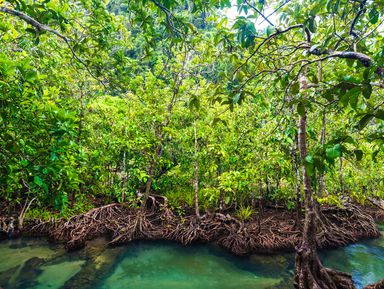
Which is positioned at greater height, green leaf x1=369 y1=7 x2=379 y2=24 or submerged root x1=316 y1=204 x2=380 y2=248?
green leaf x1=369 y1=7 x2=379 y2=24

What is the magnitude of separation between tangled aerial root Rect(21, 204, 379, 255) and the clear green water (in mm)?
272

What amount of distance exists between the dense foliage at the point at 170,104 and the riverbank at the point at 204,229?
0.58m

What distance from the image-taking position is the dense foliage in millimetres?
2207

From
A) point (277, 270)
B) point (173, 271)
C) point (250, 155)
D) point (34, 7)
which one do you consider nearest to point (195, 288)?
point (173, 271)

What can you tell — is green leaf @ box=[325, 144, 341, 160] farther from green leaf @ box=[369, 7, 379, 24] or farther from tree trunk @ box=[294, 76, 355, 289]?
tree trunk @ box=[294, 76, 355, 289]

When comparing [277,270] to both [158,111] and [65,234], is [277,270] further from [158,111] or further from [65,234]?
[65,234]

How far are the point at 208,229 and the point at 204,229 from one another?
136 millimetres

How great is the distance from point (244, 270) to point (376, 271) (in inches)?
130

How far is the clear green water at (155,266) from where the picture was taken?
5.41m

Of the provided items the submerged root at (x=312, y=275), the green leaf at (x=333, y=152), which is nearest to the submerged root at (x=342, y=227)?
the submerged root at (x=312, y=275)

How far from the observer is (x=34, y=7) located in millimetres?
2488

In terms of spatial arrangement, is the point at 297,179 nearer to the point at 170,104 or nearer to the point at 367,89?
the point at 170,104

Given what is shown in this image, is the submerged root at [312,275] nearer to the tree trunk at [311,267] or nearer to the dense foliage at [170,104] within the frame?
the tree trunk at [311,267]

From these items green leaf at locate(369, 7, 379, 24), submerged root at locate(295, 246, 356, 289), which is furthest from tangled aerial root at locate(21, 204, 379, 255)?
green leaf at locate(369, 7, 379, 24)
